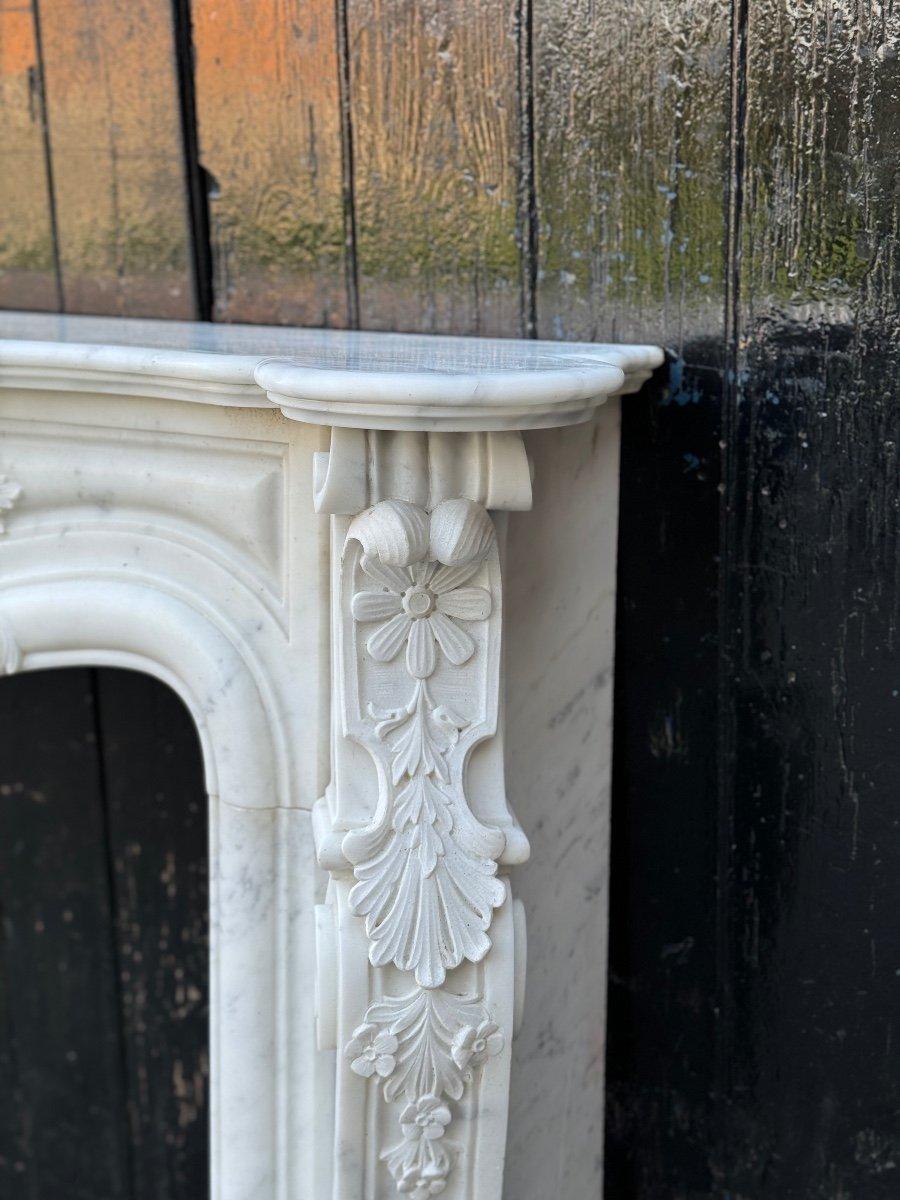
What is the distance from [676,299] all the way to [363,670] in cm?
33

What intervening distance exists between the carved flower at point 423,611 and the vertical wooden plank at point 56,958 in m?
0.52

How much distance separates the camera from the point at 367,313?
3.04 feet

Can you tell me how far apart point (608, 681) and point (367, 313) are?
0.34 m

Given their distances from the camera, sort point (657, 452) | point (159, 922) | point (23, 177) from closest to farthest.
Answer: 1. point (657, 452)
2. point (23, 177)
3. point (159, 922)

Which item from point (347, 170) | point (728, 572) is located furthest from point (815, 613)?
point (347, 170)

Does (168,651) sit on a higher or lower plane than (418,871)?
higher

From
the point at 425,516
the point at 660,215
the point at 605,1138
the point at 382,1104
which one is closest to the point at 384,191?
the point at 660,215

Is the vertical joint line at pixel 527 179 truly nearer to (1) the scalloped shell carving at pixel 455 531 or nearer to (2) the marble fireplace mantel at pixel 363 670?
(2) the marble fireplace mantel at pixel 363 670

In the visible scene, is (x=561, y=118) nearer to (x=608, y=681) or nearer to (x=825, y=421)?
(x=825, y=421)

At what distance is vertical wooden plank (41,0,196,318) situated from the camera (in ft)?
3.18

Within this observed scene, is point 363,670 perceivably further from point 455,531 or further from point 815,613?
point 815,613

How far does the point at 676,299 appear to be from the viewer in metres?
0.81

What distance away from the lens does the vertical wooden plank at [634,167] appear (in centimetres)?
77

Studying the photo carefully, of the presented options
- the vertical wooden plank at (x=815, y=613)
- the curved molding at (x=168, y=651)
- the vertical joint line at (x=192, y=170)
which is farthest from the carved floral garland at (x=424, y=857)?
the vertical joint line at (x=192, y=170)
